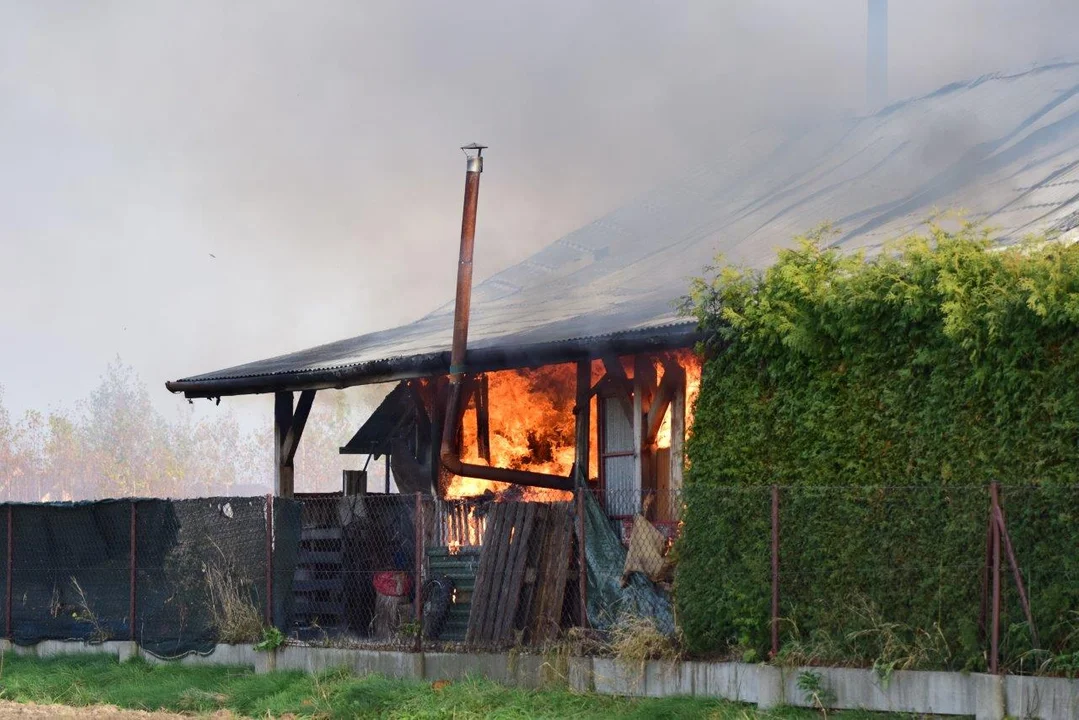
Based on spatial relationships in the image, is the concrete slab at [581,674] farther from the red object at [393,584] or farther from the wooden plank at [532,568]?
the red object at [393,584]

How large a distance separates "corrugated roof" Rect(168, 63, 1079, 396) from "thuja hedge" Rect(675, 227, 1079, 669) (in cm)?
139

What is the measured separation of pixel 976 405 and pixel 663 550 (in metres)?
3.80

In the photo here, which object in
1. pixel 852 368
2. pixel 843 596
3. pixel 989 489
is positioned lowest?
pixel 843 596

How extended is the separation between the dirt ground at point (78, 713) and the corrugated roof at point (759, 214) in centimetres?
488

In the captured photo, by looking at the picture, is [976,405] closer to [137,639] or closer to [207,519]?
[207,519]

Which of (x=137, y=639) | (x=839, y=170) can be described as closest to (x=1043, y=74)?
(x=839, y=170)

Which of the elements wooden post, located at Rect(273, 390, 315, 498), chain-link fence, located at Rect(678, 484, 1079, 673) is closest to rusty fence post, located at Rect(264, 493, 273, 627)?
wooden post, located at Rect(273, 390, 315, 498)

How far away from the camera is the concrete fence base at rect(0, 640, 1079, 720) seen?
9.98 metres

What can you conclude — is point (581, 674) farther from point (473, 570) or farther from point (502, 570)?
point (473, 570)

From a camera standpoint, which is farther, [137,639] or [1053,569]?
[137,639]

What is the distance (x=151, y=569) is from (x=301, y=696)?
3970 mm

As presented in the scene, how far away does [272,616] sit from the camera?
50.8 ft

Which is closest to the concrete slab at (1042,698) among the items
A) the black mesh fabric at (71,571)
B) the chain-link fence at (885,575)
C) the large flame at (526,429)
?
the chain-link fence at (885,575)

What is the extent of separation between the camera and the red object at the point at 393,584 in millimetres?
15531
